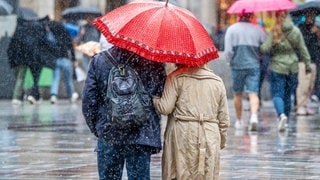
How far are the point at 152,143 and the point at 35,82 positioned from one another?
1616 centimetres

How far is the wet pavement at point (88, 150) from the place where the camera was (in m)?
10.3

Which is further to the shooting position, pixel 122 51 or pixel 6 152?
pixel 6 152

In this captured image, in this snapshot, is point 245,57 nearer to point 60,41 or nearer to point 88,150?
point 88,150

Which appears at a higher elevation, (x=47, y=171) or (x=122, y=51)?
(x=122, y=51)

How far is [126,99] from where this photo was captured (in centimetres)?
699

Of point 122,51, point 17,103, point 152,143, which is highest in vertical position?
point 122,51

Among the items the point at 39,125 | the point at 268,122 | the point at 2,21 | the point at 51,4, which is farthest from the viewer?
the point at 51,4

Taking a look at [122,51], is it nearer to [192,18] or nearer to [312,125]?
[192,18]

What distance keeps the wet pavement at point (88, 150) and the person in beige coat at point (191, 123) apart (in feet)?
8.89

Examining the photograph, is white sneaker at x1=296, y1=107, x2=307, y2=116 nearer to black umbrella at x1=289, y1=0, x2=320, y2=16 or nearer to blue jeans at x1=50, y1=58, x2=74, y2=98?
black umbrella at x1=289, y1=0, x2=320, y2=16

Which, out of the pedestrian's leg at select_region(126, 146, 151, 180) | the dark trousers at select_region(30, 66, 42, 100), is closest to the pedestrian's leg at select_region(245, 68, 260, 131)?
the dark trousers at select_region(30, 66, 42, 100)

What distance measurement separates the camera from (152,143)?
7113 mm

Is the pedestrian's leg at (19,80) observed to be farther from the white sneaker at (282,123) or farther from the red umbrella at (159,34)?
the red umbrella at (159,34)

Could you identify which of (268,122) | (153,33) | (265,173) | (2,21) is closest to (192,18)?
(153,33)
